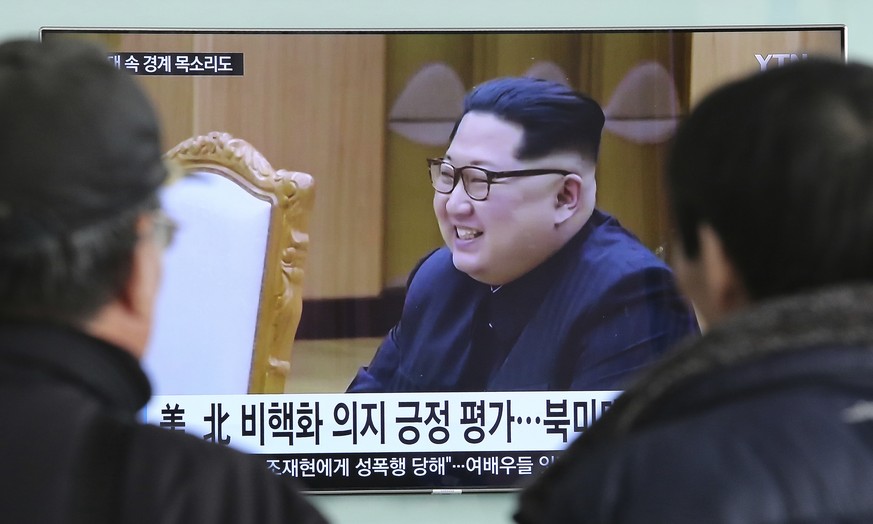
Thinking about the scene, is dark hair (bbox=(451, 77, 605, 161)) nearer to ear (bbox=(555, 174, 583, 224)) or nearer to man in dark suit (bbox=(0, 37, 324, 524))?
ear (bbox=(555, 174, 583, 224))

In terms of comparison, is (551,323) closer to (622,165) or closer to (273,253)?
(622,165)

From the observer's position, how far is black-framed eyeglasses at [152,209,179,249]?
74 cm

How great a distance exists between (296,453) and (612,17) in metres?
1.12

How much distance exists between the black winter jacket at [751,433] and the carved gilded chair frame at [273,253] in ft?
4.96

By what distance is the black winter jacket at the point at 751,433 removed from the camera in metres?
0.61

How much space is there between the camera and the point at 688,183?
2.32 feet

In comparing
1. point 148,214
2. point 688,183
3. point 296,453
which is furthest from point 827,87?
point 296,453

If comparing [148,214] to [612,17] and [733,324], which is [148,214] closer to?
[733,324]

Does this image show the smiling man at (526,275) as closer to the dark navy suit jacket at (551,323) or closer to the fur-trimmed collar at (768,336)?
the dark navy suit jacket at (551,323)

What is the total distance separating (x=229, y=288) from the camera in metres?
2.14
